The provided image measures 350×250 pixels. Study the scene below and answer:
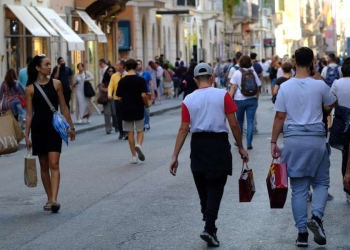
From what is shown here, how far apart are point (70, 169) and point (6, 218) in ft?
18.6

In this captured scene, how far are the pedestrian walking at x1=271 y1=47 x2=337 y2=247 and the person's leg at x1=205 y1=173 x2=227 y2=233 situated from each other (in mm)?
534

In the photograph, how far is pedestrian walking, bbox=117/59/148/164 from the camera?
59.6 feet

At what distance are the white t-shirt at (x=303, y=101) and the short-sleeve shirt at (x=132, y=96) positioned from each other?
885cm

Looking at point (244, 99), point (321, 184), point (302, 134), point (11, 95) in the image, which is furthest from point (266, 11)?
point (302, 134)

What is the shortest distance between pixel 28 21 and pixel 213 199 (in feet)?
81.1

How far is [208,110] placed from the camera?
955 cm

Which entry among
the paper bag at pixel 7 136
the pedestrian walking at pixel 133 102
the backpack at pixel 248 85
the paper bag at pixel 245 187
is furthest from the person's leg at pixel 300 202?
the backpack at pixel 248 85

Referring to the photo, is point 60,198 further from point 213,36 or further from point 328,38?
point 328,38

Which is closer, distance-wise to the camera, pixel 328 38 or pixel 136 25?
pixel 136 25

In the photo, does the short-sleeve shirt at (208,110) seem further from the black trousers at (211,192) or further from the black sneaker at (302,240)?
the black sneaker at (302,240)

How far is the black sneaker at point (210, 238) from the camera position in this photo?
9.41 meters

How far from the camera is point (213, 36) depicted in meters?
75.2

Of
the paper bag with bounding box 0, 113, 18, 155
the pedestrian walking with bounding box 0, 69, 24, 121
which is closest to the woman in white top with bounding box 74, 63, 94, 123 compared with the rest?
the pedestrian walking with bounding box 0, 69, 24, 121

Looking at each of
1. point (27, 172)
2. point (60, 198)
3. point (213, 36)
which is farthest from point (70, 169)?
point (213, 36)
